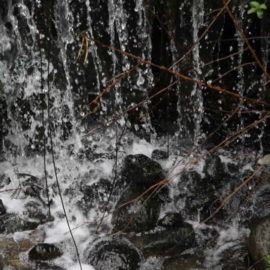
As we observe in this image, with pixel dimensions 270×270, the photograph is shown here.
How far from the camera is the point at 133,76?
18.7 feet

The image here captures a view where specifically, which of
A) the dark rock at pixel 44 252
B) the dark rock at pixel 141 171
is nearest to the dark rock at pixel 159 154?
the dark rock at pixel 141 171

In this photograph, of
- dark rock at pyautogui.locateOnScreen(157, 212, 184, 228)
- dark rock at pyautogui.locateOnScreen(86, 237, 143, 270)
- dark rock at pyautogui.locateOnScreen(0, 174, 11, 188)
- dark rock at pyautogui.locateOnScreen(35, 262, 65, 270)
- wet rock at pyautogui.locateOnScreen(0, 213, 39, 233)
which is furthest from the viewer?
dark rock at pyautogui.locateOnScreen(0, 174, 11, 188)

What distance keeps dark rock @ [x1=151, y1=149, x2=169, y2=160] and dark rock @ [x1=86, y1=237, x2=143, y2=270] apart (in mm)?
1302

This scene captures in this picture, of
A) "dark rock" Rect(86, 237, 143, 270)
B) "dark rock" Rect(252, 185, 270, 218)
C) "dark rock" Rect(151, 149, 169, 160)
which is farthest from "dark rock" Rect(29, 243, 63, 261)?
"dark rock" Rect(252, 185, 270, 218)

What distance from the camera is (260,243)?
4.09 metres

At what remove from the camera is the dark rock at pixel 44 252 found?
4531 millimetres

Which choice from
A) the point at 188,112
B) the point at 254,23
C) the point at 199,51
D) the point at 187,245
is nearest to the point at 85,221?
the point at 187,245

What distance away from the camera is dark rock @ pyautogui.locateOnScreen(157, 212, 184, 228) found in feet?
15.5

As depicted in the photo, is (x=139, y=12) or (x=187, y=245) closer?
(x=187, y=245)

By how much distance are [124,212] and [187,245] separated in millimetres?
657

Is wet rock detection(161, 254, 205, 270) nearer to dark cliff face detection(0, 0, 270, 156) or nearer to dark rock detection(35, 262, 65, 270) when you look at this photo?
dark rock detection(35, 262, 65, 270)

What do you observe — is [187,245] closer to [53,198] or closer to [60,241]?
[60,241]

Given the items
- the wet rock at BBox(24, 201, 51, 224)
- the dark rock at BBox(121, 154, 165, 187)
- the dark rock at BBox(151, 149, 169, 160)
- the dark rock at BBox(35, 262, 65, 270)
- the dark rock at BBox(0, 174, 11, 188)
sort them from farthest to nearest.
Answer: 1. the dark rock at BBox(151, 149, 169, 160)
2. the dark rock at BBox(0, 174, 11, 188)
3. the dark rock at BBox(121, 154, 165, 187)
4. the wet rock at BBox(24, 201, 51, 224)
5. the dark rock at BBox(35, 262, 65, 270)

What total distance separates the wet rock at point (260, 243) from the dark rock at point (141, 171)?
4.01 feet
